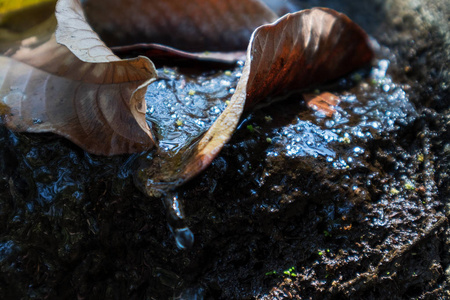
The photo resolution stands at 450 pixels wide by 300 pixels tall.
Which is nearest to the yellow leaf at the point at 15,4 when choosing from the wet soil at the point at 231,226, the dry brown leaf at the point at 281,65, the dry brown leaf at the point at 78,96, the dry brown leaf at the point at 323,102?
the dry brown leaf at the point at 78,96

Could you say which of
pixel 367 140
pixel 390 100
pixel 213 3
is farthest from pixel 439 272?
pixel 213 3

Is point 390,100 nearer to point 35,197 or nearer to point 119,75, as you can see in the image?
point 119,75

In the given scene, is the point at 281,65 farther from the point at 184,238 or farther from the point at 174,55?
the point at 184,238

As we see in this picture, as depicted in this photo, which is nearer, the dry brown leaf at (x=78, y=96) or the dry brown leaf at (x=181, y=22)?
the dry brown leaf at (x=78, y=96)

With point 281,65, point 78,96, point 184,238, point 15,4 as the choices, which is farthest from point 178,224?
point 15,4

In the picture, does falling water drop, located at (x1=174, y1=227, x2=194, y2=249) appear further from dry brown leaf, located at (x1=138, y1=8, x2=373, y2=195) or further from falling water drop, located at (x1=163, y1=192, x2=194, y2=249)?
dry brown leaf, located at (x1=138, y1=8, x2=373, y2=195)

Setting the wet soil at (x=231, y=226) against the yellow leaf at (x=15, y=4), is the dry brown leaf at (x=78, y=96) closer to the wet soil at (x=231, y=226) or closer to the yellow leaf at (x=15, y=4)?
the wet soil at (x=231, y=226)
